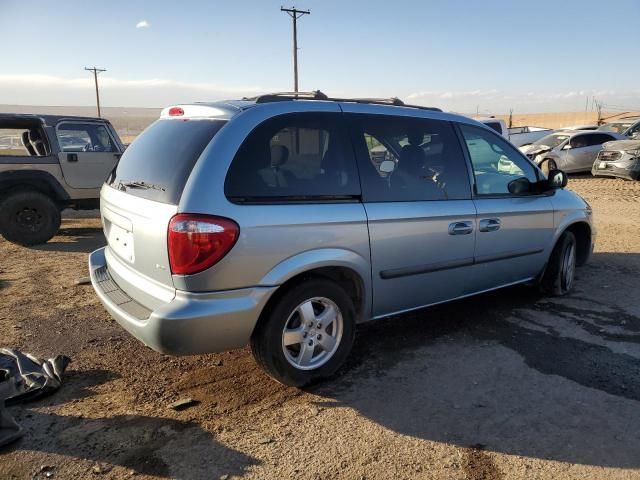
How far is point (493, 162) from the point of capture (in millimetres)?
4391

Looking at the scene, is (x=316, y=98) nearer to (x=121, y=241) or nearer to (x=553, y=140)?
(x=121, y=241)

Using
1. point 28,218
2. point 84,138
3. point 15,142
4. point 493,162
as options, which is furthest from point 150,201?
point 15,142

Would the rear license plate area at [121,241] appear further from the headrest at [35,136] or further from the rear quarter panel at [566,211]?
the headrest at [35,136]

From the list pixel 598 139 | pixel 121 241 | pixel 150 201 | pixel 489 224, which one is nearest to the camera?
pixel 150 201

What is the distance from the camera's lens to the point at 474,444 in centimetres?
274

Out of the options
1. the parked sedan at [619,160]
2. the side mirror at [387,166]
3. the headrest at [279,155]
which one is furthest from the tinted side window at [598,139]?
the headrest at [279,155]

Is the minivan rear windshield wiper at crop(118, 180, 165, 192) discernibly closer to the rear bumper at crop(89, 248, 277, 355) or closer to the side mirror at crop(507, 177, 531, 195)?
the rear bumper at crop(89, 248, 277, 355)

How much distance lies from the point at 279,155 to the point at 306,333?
1.12 meters

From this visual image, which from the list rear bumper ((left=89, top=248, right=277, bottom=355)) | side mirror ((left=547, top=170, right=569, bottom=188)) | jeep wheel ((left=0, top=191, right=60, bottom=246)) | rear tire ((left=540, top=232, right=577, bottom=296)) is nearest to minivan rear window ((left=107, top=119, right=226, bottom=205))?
rear bumper ((left=89, top=248, right=277, bottom=355))

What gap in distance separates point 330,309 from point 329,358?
0.33 meters

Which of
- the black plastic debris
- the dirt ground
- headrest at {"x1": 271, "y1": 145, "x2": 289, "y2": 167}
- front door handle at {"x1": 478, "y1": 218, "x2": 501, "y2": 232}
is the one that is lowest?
the dirt ground

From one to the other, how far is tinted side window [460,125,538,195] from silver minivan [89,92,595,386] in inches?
0.7

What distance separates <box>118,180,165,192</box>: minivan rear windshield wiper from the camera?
300 cm

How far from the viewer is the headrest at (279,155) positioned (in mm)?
3061
